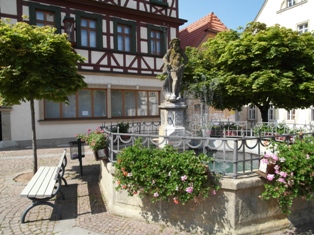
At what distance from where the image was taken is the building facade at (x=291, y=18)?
17094 mm

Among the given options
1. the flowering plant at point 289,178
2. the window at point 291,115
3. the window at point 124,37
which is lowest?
the flowering plant at point 289,178

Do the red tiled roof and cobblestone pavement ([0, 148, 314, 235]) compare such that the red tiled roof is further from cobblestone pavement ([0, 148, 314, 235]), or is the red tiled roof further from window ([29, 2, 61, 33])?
cobblestone pavement ([0, 148, 314, 235])

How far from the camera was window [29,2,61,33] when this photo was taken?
1202 cm

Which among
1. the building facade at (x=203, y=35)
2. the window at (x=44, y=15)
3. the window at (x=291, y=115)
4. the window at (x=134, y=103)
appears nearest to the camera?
the window at (x=44, y=15)

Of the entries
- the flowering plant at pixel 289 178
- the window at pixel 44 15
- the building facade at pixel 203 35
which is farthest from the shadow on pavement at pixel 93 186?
the building facade at pixel 203 35

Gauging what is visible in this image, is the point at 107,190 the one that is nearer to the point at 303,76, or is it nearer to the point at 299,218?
the point at 299,218

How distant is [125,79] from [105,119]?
250 cm

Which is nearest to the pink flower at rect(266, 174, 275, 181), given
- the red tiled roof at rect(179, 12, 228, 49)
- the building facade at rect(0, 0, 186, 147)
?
the building facade at rect(0, 0, 186, 147)

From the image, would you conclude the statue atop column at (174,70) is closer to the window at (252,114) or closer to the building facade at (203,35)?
the building facade at (203,35)

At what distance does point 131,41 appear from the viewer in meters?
14.6

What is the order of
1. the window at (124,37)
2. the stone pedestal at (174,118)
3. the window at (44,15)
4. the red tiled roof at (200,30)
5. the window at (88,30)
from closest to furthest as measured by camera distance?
the stone pedestal at (174,118) < the window at (44,15) < the window at (88,30) < the window at (124,37) < the red tiled roof at (200,30)

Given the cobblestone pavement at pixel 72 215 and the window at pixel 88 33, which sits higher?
the window at pixel 88 33

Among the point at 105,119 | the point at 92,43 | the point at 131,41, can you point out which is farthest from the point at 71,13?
the point at 105,119

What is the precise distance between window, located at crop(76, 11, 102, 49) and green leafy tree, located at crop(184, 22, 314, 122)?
604cm
